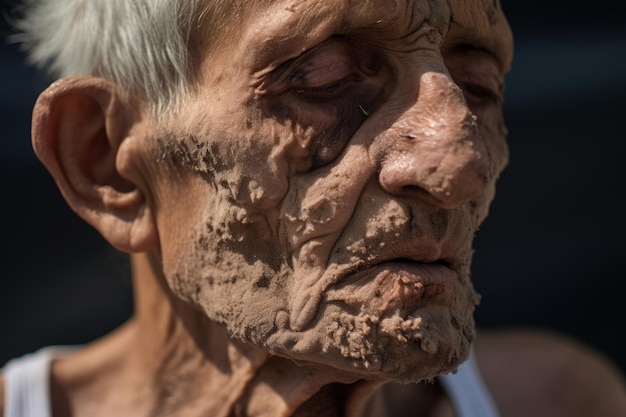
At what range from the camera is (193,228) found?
1.52m

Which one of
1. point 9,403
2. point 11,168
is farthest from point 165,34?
point 11,168

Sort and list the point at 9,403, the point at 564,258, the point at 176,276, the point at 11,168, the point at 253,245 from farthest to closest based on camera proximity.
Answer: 1. the point at 564,258
2. the point at 11,168
3. the point at 9,403
4. the point at 176,276
5. the point at 253,245

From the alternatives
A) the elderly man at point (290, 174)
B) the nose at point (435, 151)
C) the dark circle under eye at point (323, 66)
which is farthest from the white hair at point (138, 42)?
the nose at point (435, 151)

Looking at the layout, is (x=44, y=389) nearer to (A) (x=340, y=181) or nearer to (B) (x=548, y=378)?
(A) (x=340, y=181)

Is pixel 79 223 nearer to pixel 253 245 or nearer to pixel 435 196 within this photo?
pixel 253 245

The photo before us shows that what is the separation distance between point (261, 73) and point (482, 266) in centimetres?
169

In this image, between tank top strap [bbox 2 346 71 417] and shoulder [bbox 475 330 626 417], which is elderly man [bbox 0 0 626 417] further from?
shoulder [bbox 475 330 626 417]

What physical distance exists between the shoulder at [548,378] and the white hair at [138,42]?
120 cm

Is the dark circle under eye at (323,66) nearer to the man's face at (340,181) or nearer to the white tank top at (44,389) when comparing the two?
the man's face at (340,181)

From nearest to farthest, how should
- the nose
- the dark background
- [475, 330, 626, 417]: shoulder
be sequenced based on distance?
the nose
[475, 330, 626, 417]: shoulder
the dark background

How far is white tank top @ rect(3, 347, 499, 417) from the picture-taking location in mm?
1917

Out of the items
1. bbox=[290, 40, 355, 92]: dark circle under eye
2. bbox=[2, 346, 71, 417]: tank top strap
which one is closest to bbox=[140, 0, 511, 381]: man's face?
bbox=[290, 40, 355, 92]: dark circle under eye

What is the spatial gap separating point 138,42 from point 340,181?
0.50 meters

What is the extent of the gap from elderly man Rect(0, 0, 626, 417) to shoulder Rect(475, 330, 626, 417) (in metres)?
0.63
